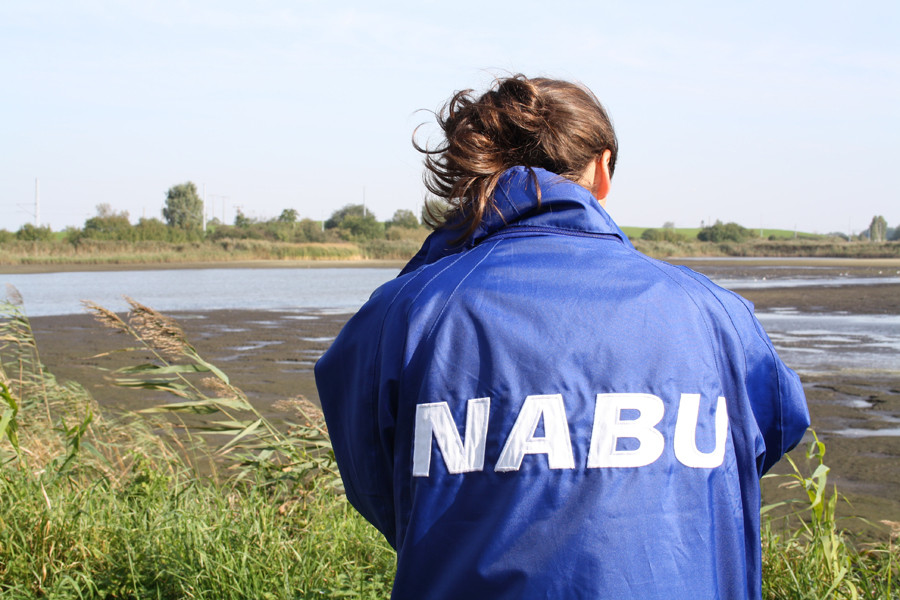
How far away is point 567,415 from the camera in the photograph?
130 centimetres

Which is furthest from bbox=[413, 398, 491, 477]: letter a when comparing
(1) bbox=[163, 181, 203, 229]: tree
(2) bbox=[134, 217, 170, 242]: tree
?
(1) bbox=[163, 181, 203, 229]: tree

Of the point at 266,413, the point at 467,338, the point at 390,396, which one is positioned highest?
the point at 467,338

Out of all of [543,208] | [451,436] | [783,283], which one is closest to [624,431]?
[451,436]

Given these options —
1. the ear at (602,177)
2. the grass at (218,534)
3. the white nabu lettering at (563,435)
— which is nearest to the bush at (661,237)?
the grass at (218,534)

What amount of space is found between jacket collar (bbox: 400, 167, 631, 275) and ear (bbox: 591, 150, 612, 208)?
24 cm

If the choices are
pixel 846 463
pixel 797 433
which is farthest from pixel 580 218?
pixel 846 463

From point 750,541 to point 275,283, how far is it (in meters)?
31.6

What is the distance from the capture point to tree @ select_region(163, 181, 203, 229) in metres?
82.2

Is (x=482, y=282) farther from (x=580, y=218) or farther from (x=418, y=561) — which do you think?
(x=418, y=561)

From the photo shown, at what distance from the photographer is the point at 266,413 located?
27.1 feet

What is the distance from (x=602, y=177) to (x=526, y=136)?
20cm

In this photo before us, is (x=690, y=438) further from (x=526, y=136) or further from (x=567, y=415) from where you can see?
(x=526, y=136)

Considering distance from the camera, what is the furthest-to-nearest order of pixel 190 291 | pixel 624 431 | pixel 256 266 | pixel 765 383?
pixel 256 266 < pixel 190 291 < pixel 765 383 < pixel 624 431

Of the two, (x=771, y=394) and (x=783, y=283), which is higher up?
(x=771, y=394)
